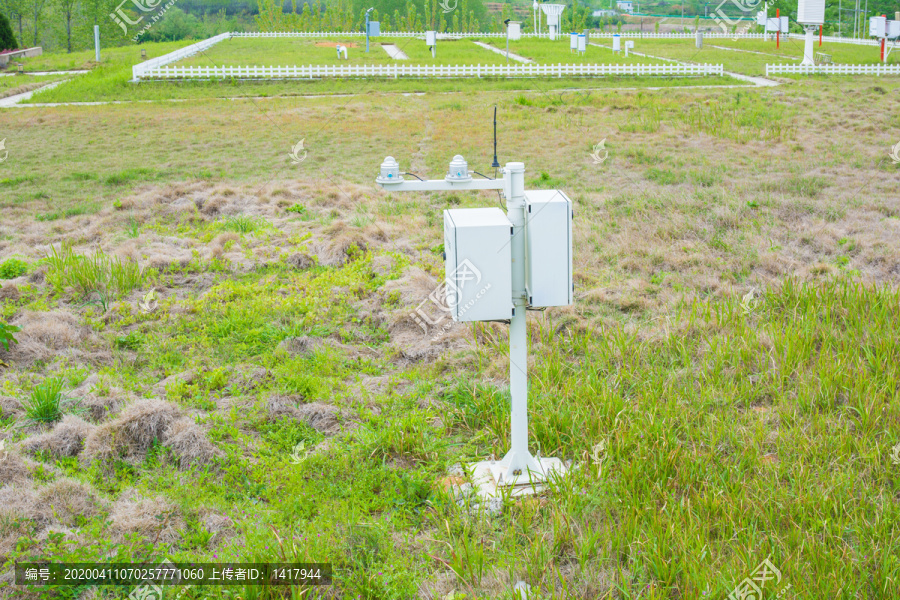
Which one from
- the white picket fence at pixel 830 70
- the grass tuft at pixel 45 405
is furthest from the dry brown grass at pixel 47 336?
the white picket fence at pixel 830 70

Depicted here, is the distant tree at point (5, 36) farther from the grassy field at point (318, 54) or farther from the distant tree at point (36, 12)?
the distant tree at point (36, 12)

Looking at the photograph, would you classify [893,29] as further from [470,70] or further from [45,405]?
[45,405]

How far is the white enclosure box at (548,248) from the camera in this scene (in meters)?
3.32

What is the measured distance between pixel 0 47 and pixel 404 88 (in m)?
20.4

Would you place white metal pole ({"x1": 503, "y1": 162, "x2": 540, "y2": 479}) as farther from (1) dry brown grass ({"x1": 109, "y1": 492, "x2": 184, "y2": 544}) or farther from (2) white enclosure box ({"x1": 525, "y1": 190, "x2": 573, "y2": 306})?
(1) dry brown grass ({"x1": 109, "y1": 492, "x2": 184, "y2": 544})

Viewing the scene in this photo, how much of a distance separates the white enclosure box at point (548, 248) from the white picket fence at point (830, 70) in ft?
91.1

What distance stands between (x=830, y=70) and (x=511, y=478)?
29.8 meters

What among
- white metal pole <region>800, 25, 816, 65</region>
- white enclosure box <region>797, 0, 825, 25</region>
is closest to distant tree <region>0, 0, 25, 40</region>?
white enclosure box <region>797, 0, 825, 25</region>

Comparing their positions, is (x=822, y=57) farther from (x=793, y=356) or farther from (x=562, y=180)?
(x=793, y=356)

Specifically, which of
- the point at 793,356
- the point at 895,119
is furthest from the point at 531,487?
the point at 895,119

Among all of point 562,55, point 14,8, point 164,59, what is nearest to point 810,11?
point 562,55

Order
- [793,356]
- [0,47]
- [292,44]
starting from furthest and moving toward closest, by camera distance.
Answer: [292,44], [0,47], [793,356]

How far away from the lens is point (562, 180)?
11.3 m

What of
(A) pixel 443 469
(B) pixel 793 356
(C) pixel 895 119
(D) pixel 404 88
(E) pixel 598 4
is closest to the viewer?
(A) pixel 443 469
